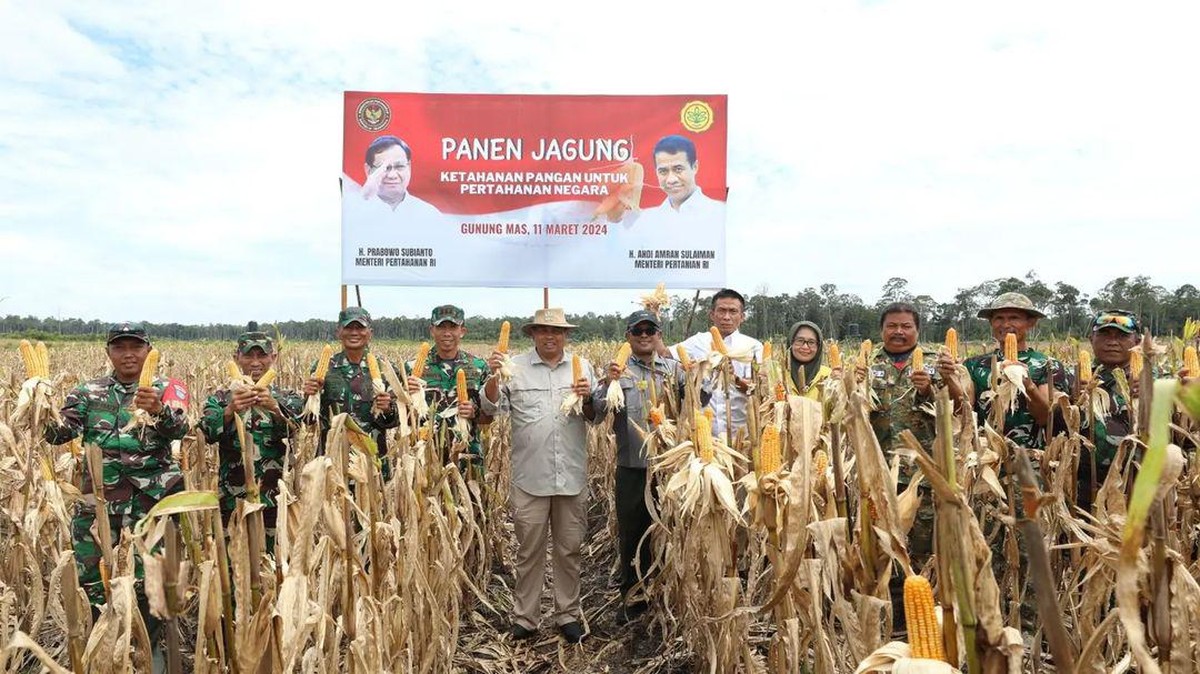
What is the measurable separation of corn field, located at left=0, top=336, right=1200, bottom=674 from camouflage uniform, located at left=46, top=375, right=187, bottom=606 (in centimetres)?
15

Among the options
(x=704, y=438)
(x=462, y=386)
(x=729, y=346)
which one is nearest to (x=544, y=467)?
(x=462, y=386)

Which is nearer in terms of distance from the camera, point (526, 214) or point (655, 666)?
point (655, 666)

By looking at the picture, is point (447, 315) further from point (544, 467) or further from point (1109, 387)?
point (1109, 387)

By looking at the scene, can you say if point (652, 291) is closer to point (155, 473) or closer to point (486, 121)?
point (486, 121)

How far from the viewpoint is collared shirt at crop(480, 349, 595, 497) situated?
4535mm

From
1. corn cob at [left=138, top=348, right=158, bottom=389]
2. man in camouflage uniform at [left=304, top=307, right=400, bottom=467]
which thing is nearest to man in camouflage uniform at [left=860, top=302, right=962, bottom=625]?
man in camouflage uniform at [left=304, top=307, right=400, bottom=467]

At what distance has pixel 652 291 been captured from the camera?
24.6 ft

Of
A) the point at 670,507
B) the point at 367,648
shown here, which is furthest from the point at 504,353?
the point at 367,648

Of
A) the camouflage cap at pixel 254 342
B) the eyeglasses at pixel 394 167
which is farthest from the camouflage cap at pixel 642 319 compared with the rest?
the eyeglasses at pixel 394 167

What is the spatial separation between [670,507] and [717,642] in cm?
97

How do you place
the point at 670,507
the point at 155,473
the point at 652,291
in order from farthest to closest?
1. the point at 652,291
2. the point at 670,507
3. the point at 155,473

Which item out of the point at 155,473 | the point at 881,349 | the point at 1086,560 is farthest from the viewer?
the point at 881,349

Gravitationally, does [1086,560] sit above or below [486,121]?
below

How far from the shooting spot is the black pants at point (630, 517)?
5035mm
